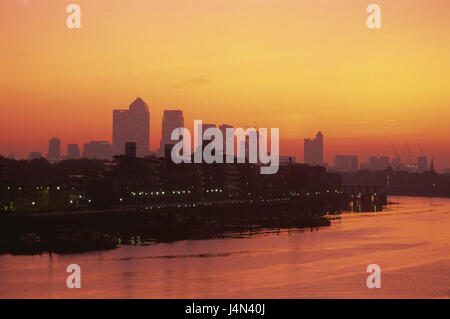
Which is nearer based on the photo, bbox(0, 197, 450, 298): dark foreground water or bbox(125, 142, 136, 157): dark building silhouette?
bbox(0, 197, 450, 298): dark foreground water

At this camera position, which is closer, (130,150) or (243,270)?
(243,270)

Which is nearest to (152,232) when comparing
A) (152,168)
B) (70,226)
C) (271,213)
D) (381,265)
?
(70,226)

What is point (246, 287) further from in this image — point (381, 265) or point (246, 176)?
point (246, 176)

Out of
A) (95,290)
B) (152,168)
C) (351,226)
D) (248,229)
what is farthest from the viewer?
(152,168)

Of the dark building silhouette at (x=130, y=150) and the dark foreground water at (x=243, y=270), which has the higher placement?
the dark building silhouette at (x=130, y=150)

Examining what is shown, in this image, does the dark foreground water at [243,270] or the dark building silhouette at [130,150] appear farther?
the dark building silhouette at [130,150]

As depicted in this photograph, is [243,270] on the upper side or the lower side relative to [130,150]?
lower

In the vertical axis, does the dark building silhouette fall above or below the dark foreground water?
above

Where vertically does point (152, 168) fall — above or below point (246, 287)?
above
